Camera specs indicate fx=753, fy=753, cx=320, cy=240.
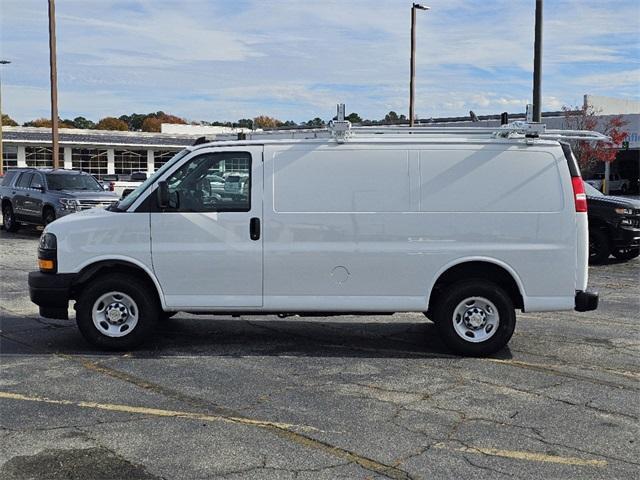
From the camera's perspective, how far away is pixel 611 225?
50.3ft

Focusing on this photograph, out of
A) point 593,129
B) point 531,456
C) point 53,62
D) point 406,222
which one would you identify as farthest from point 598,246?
point 593,129

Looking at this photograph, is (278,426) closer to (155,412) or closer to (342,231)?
(155,412)

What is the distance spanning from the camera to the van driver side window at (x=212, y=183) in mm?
7406

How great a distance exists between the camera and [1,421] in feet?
17.9

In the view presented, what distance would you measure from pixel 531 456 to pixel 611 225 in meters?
11.5

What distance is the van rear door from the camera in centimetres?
736

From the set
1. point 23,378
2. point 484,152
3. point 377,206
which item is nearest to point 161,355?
point 23,378

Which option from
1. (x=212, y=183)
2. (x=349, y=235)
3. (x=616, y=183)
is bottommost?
(x=349, y=235)

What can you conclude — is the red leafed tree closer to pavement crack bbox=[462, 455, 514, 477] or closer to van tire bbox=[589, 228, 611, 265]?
van tire bbox=[589, 228, 611, 265]

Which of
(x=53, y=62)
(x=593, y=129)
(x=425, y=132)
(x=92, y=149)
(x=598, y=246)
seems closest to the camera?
(x=425, y=132)

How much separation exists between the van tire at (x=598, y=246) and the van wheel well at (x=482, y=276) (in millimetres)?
8792

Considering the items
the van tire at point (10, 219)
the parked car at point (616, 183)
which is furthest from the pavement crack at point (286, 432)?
the parked car at point (616, 183)

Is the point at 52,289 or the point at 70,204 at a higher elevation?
the point at 70,204

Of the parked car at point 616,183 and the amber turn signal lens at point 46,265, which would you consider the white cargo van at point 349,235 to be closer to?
the amber turn signal lens at point 46,265
